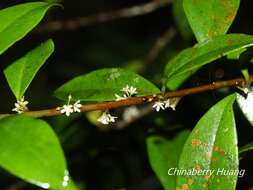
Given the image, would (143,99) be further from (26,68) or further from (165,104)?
(26,68)

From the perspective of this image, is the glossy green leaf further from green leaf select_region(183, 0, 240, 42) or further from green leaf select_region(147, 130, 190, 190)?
green leaf select_region(147, 130, 190, 190)

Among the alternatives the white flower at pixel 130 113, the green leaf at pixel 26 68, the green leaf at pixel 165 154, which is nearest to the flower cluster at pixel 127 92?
the green leaf at pixel 26 68

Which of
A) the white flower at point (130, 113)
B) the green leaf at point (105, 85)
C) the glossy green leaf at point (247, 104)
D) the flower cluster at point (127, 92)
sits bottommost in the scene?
the glossy green leaf at point (247, 104)

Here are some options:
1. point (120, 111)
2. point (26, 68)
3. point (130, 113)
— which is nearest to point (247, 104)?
point (26, 68)

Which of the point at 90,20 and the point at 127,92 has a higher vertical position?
the point at 90,20

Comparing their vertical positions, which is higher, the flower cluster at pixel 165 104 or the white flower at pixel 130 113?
the white flower at pixel 130 113

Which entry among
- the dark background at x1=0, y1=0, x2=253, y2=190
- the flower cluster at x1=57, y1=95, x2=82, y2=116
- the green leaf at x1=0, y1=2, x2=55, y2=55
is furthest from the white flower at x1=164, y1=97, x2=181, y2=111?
the green leaf at x1=0, y1=2, x2=55, y2=55

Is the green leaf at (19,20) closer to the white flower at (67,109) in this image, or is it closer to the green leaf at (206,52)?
the white flower at (67,109)
